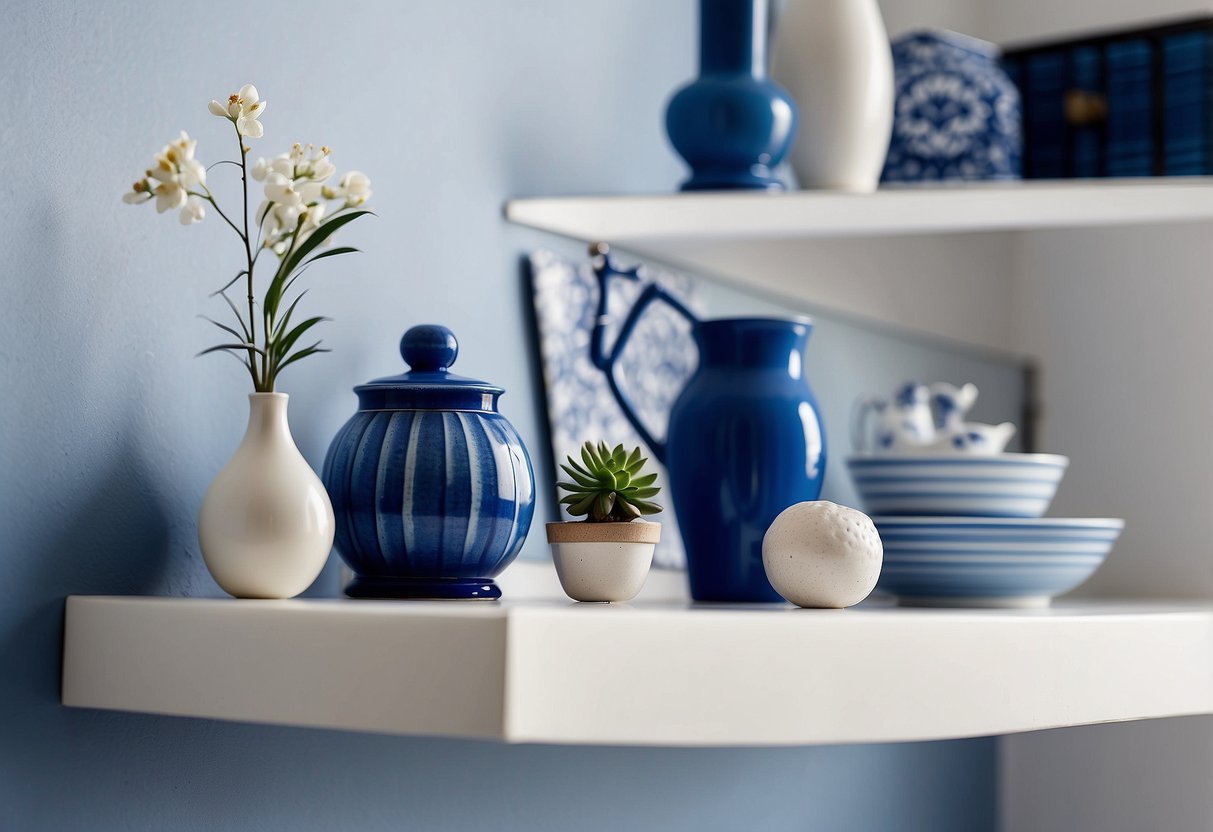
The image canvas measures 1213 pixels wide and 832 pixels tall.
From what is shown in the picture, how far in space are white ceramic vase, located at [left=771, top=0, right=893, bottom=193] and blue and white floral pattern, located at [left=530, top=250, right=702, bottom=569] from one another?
7.7 inches

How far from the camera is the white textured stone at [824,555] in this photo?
83 centimetres

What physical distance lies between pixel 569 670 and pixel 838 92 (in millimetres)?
762

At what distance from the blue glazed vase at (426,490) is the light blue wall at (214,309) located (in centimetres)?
10

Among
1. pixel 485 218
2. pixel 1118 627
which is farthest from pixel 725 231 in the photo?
pixel 1118 627

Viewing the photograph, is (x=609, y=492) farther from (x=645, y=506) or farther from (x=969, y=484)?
(x=969, y=484)

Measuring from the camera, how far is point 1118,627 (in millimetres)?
840

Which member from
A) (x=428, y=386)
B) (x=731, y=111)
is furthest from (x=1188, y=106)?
(x=428, y=386)

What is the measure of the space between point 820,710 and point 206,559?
356 mm

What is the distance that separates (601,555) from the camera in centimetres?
85

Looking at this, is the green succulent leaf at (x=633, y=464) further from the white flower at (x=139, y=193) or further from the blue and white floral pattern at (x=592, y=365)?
the white flower at (x=139, y=193)

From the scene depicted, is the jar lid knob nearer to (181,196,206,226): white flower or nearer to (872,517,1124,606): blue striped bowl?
(181,196,206,226): white flower

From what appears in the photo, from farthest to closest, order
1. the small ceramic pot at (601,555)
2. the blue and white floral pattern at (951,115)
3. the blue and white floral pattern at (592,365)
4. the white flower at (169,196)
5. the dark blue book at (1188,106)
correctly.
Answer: the dark blue book at (1188,106) < the blue and white floral pattern at (951,115) < the blue and white floral pattern at (592,365) < the small ceramic pot at (601,555) < the white flower at (169,196)

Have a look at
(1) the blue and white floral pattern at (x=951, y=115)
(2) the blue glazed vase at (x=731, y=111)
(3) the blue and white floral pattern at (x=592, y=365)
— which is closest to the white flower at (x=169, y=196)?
(3) the blue and white floral pattern at (x=592, y=365)

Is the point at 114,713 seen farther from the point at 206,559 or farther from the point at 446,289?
the point at 446,289
